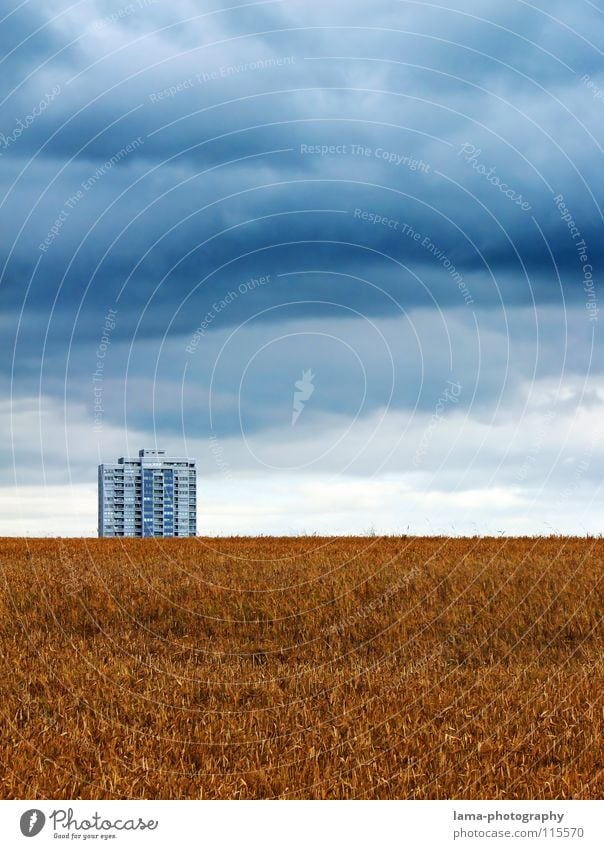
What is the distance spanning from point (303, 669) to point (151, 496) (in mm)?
87355

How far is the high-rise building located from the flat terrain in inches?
2399

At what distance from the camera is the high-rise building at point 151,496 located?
99.8 metres

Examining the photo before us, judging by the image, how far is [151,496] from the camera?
105875 mm

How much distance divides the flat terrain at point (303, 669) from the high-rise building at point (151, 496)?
60944 millimetres

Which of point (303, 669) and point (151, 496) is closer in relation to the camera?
point (303, 669)

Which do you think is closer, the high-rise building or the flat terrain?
the flat terrain

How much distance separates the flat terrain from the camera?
11.9 m

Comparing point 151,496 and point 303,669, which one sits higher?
point 151,496

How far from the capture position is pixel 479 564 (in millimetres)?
31469

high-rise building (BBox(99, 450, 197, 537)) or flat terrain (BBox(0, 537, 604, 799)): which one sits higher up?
high-rise building (BBox(99, 450, 197, 537))

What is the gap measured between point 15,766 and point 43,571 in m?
19.5
